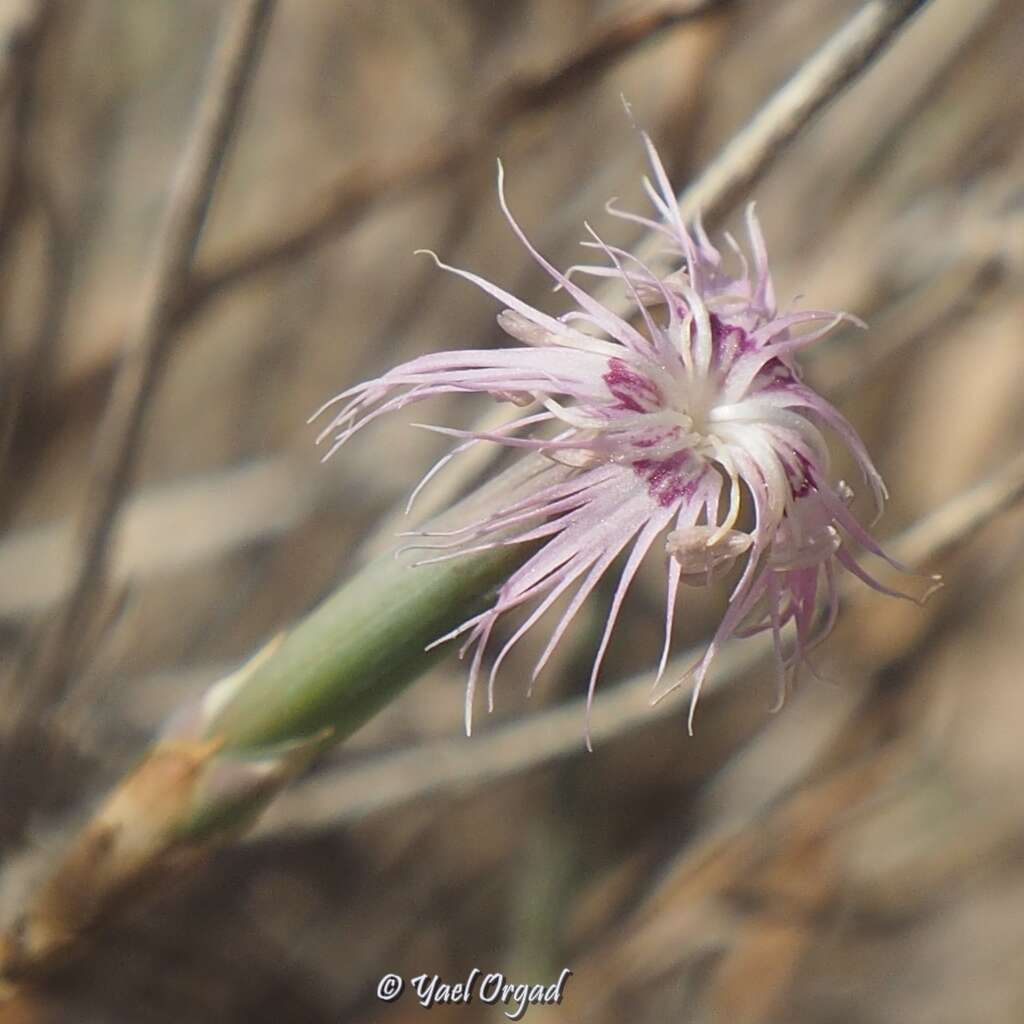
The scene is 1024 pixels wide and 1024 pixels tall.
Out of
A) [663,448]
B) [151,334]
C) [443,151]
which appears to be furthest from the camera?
[443,151]

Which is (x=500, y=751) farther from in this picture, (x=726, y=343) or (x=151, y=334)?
(x=726, y=343)

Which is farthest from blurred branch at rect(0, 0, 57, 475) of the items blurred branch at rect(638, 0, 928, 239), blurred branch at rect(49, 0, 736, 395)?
blurred branch at rect(638, 0, 928, 239)

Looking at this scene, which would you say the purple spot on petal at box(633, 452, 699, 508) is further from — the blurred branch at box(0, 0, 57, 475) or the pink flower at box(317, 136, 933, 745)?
the blurred branch at box(0, 0, 57, 475)

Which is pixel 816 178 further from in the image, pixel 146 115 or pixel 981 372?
pixel 146 115

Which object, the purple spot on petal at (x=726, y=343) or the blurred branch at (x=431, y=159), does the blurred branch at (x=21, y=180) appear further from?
the purple spot on petal at (x=726, y=343)

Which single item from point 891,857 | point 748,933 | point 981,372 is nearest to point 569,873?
point 748,933

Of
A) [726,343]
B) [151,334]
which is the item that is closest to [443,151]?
[151,334]
